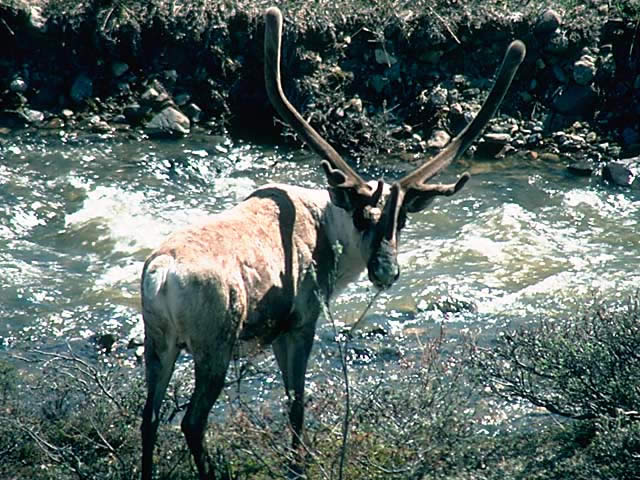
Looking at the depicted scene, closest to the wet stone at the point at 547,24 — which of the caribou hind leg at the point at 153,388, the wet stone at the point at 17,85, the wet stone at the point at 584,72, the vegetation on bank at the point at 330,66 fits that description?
the vegetation on bank at the point at 330,66

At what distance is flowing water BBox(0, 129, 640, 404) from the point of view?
418 inches

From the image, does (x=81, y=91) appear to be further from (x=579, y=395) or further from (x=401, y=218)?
(x=579, y=395)

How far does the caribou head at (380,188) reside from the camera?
7.27 metres

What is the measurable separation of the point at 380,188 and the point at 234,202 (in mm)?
5491

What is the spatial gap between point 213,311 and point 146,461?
95cm

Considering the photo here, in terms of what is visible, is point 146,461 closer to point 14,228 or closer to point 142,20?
point 14,228

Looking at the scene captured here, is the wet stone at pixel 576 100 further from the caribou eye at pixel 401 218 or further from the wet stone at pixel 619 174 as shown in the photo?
the caribou eye at pixel 401 218

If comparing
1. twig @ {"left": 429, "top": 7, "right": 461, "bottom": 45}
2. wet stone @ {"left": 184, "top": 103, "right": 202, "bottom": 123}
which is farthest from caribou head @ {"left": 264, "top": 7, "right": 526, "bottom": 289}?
twig @ {"left": 429, "top": 7, "right": 461, "bottom": 45}

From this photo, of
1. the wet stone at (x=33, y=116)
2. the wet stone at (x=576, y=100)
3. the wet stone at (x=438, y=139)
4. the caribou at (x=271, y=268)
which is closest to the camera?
the caribou at (x=271, y=268)

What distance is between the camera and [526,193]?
42.7ft

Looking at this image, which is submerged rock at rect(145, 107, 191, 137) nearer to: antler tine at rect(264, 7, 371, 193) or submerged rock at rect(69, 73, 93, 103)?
submerged rock at rect(69, 73, 93, 103)

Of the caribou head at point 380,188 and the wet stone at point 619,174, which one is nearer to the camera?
the caribou head at point 380,188

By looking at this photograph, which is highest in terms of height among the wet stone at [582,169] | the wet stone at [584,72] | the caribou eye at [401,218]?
the caribou eye at [401,218]

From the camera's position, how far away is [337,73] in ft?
46.0
